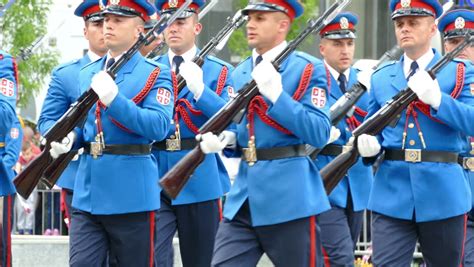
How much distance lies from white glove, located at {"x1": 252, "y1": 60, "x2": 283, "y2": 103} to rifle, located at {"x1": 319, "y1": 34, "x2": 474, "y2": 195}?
4.02ft

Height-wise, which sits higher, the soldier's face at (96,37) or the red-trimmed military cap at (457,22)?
the red-trimmed military cap at (457,22)

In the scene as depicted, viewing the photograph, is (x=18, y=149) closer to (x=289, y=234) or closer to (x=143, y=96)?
(x=143, y=96)

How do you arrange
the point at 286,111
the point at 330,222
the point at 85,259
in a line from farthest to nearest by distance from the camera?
the point at 330,222 < the point at 85,259 < the point at 286,111

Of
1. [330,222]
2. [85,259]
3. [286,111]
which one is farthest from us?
[330,222]

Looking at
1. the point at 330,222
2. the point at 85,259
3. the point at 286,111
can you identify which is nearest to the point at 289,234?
the point at 286,111

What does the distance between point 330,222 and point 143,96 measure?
2126mm

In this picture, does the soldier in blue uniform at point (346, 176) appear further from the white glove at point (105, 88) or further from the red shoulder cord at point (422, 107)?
the white glove at point (105, 88)

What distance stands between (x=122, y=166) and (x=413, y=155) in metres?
1.83

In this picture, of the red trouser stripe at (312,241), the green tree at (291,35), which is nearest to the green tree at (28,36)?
the green tree at (291,35)

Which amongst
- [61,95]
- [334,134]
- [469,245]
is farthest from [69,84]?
[469,245]

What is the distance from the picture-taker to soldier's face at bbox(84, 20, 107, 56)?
10.6m

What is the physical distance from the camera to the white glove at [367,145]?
8906 mm

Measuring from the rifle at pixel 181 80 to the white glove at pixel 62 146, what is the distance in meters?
0.18

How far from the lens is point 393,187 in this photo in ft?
30.0
